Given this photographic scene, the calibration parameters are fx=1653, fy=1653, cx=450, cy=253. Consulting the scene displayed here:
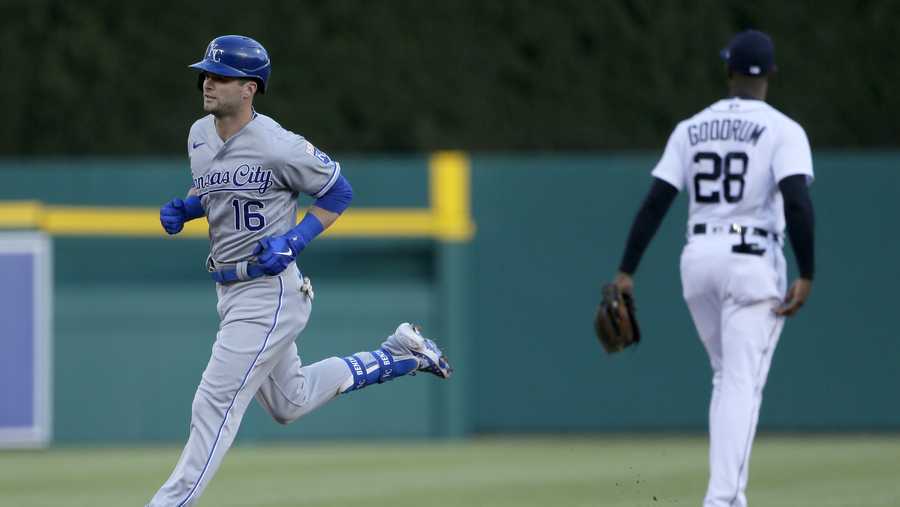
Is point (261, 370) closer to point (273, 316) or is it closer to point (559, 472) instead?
point (273, 316)

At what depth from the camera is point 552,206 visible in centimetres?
1105

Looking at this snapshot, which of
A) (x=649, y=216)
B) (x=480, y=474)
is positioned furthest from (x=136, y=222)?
(x=649, y=216)

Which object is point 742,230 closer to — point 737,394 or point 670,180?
point 670,180

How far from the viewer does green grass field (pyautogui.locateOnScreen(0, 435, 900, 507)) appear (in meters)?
7.68

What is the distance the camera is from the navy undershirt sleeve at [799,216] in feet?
20.0

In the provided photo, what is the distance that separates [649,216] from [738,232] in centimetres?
37

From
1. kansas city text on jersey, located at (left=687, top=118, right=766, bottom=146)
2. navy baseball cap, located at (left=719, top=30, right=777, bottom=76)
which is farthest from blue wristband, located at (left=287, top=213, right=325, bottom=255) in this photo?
navy baseball cap, located at (left=719, top=30, right=777, bottom=76)

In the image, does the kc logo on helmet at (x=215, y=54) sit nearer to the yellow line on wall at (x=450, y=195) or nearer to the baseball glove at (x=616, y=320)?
the baseball glove at (x=616, y=320)

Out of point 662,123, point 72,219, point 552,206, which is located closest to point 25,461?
point 72,219

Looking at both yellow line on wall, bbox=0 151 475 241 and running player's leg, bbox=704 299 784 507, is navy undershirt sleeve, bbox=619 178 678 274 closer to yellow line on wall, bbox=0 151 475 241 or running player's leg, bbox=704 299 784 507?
running player's leg, bbox=704 299 784 507

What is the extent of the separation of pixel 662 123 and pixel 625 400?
1929 mm

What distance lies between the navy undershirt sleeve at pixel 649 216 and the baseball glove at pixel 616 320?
23 centimetres

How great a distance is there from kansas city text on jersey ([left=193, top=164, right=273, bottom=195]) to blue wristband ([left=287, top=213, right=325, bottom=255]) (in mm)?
202

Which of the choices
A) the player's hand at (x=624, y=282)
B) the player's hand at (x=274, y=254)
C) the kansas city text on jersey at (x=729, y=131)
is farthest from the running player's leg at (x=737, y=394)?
the player's hand at (x=274, y=254)
